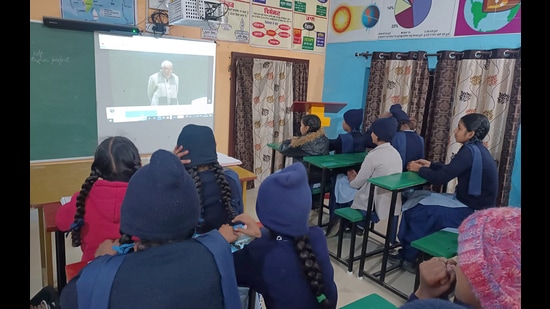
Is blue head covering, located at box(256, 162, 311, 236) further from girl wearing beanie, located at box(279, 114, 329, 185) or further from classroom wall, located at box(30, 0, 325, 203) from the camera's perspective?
girl wearing beanie, located at box(279, 114, 329, 185)

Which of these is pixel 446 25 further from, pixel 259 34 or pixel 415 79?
pixel 259 34

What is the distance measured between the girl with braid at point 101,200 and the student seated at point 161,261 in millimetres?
548

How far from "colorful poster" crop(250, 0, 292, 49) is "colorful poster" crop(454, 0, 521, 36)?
6.59 ft

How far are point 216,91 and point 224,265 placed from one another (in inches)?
138

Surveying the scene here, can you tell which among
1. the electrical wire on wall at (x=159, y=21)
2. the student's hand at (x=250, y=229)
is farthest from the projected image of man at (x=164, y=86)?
the student's hand at (x=250, y=229)

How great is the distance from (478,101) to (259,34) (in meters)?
2.59

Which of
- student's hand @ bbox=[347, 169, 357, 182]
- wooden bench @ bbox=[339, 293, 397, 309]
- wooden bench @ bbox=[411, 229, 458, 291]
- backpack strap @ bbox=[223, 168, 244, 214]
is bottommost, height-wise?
wooden bench @ bbox=[411, 229, 458, 291]

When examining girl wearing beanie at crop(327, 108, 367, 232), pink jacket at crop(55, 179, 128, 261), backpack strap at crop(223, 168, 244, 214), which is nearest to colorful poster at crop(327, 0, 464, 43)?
girl wearing beanie at crop(327, 108, 367, 232)

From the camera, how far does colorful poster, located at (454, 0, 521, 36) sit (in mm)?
3195

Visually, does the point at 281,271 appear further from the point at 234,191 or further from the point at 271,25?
the point at 271,25

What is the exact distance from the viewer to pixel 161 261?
36.3 inches
